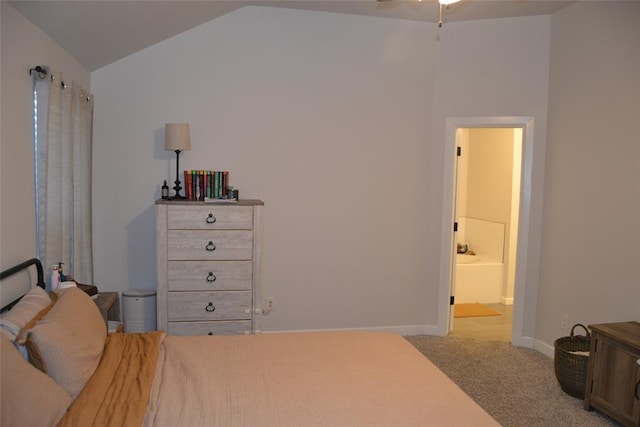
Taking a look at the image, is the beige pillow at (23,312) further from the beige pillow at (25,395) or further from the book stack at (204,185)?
the book stack at (204,185)

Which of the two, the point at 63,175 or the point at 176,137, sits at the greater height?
the point at 176,137

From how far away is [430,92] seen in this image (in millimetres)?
4266

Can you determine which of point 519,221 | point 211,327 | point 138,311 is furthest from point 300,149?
point 519,221

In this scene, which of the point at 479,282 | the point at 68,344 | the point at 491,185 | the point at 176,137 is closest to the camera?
the point at 68,344

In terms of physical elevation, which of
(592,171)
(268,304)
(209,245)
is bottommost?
(268,304)

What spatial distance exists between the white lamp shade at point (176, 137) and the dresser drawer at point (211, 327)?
133 centimetres

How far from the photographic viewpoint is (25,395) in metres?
1.55

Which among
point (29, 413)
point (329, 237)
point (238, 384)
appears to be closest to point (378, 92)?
point (329, 237)

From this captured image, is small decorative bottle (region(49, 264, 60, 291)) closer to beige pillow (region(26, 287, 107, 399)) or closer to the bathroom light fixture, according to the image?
beige pillow (region(26, 287, 107, 399))

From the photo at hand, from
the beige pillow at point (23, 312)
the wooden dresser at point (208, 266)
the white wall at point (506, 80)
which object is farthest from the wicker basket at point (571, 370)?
the beige pillow at point (23, 312)

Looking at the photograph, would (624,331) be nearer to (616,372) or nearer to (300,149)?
(616,372)

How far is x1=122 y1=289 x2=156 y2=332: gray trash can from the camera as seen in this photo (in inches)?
147

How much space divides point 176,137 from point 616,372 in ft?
11.0

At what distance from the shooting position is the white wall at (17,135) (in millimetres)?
2299
